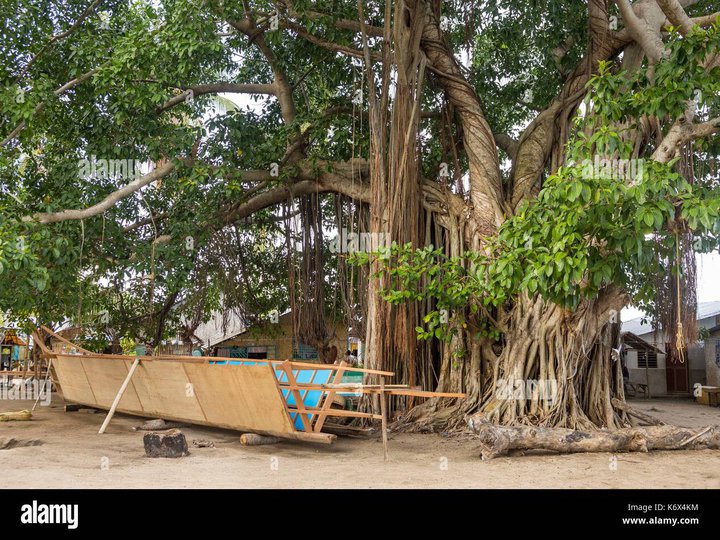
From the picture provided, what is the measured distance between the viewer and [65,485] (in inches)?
185

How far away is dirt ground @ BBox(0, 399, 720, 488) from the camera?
501cm

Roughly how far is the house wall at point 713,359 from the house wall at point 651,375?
117 cm

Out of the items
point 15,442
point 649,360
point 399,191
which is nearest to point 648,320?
point 649,360

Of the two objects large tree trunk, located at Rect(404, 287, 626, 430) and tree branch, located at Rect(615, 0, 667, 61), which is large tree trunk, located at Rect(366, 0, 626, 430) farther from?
tree branch, located at Rect(615, 0, 667, 61)

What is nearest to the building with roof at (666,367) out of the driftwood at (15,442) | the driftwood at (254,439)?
the driftwood at (254,439)

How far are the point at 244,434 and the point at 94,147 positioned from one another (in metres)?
3.79

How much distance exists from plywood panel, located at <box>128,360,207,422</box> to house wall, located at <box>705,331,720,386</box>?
1235 cm

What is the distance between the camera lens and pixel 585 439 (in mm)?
6402

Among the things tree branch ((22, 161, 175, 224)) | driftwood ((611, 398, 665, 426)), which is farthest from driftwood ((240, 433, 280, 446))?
driftwood ((611, 398, 665, 426))

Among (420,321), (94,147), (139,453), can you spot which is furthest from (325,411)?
(94,147)

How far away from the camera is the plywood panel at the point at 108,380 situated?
850 cm

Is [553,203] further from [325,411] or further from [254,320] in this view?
[254,320]

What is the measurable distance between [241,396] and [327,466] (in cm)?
136

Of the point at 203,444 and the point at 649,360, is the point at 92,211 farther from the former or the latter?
the point at 649,360
